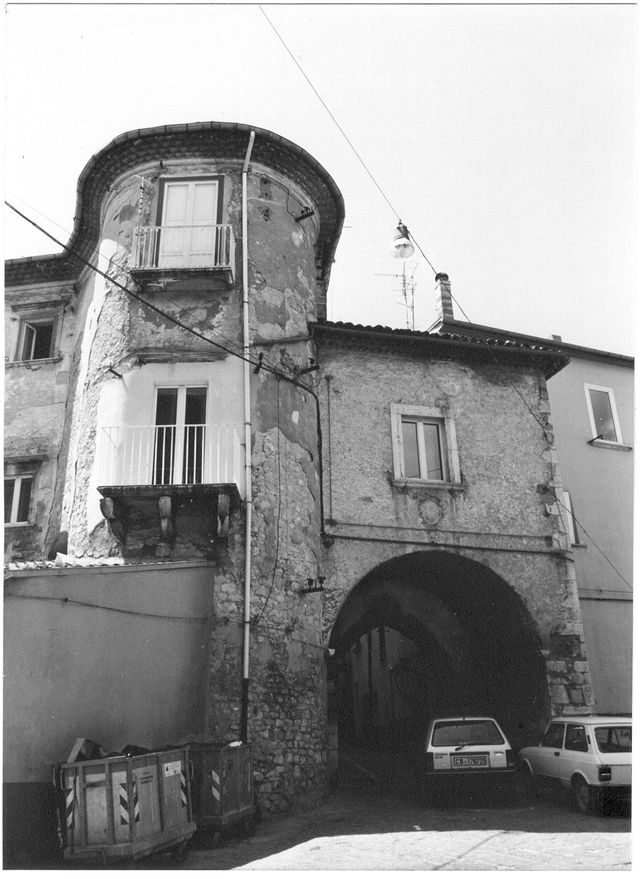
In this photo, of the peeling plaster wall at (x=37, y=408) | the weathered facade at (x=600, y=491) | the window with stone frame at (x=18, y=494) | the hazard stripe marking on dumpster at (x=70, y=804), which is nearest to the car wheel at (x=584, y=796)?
the weathered facade at (x=600, y=491)

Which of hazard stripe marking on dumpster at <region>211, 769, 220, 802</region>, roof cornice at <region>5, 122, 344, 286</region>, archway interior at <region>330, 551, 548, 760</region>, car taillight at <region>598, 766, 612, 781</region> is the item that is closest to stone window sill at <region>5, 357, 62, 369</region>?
roof cornice at <region>5, 122, 344, 286</region>

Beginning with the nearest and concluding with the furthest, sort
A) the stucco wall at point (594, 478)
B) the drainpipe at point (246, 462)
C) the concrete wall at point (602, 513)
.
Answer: the drainpipe at point (246, 462)
the concrete wall at point (602, 513)
the stucco wall at point (594, 478)

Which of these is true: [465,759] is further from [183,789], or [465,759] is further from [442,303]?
[442,303]

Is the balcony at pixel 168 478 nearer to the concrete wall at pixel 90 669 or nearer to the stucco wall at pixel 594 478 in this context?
the concrete wall at pixel 90 669

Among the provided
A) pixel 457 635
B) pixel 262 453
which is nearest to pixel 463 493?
pixel 457 635

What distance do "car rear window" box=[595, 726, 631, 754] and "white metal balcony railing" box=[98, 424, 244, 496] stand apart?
261 inches

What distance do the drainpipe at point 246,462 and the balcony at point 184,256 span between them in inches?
12.5

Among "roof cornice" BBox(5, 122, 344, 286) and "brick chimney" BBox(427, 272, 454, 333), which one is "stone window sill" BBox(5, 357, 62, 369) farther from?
"brick chimney" BBox(427, 272, 454, 333)

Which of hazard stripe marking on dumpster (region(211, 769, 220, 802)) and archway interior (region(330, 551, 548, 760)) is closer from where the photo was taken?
hazard stripe marking on dumpster (region(211, 769, 220, 802))

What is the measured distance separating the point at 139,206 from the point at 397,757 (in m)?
16.9

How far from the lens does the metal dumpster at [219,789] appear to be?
9.05 meters

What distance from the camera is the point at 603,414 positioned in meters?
19.4

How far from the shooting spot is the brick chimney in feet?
68.7

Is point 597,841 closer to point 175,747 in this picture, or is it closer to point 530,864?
point 530,864
